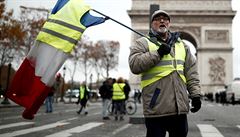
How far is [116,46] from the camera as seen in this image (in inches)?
2670

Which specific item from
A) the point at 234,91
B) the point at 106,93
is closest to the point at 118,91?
the point at 106,93

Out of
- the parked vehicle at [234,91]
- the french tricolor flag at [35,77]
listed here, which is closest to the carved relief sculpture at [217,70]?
the parked vehicle at [234,91]

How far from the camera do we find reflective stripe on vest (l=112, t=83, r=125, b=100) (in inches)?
591

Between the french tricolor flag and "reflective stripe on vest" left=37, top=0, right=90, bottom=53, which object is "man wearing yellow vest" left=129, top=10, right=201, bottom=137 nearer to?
"reflective stripe on vest" left=37, top=0, right=90, bottom=53

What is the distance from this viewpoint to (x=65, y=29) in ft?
16.0

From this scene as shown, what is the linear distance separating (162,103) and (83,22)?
4.77 ft

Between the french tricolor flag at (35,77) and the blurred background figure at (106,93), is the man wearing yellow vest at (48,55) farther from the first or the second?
the blurred background figure at (106,93)

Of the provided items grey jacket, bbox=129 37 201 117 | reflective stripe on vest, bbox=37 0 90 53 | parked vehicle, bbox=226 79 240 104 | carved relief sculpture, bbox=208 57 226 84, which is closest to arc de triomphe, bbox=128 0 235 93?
carved relief sculpture, bbox=208 57 226 84

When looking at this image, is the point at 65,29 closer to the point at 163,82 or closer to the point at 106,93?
the point at 163,82

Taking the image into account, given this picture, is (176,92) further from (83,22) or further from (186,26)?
(186,26)

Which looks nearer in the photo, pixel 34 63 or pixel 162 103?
pixel 162 103

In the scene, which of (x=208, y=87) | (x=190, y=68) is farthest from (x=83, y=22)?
(x=208, y=87)

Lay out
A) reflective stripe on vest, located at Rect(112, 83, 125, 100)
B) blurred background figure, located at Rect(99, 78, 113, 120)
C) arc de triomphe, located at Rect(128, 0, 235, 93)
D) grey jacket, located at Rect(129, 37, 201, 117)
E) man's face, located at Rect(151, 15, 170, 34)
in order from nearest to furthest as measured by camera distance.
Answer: grey jacket, located at Rect(129, 37, 201, 117) < man's face, located at Rect(151, 15, 170, 34) < reflective stripe on vest, located at Rect(112, 83, 125, 100) < blurred background figure, located at Rect(99, 78, 113, 120) < arc de triomphe, located at Rect(128, 0, 235, 93)

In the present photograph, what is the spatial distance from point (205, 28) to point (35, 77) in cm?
5110
